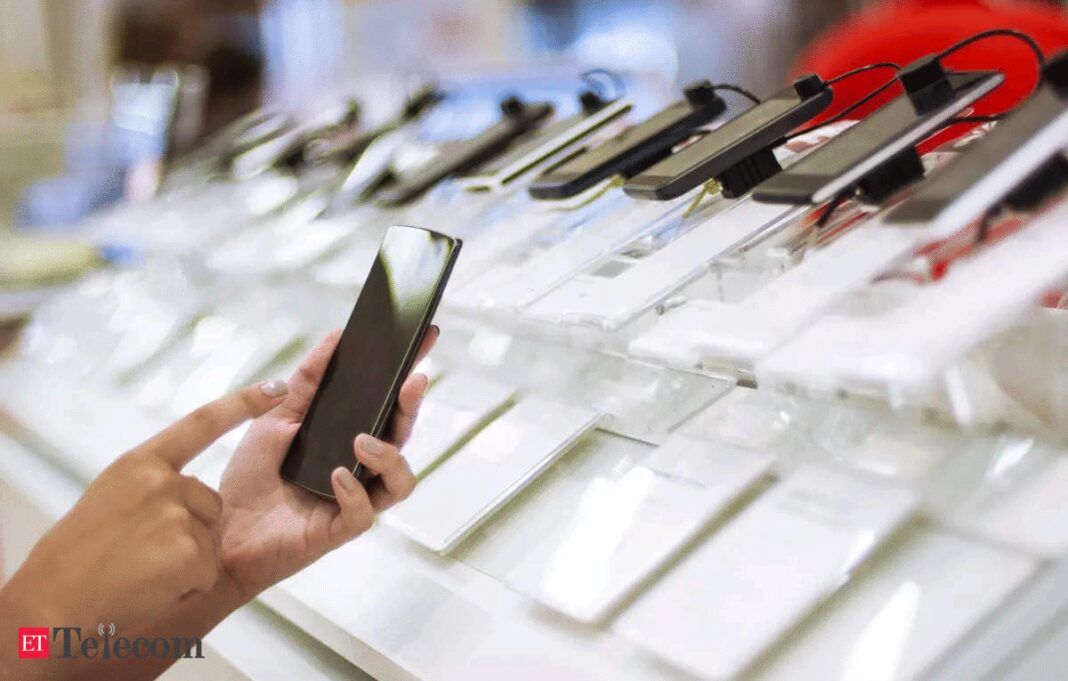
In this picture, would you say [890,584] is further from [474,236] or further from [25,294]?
[25,294]

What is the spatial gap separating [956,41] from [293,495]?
3.61 ft

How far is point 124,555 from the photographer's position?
2.23 feet

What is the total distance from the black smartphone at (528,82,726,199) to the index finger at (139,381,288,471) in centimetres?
→ 28

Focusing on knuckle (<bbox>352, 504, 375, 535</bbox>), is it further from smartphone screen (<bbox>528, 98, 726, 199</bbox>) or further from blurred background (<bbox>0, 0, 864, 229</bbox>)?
blurred background (<bbox>0, 0, 864, 229</bbox>)

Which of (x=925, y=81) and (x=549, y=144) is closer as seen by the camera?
(x=925, y=81)

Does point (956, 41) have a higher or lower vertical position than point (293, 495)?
higher

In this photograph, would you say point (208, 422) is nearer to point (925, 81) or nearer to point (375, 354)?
point (375, 354)

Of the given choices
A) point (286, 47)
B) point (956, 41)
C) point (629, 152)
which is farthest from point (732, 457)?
point (286, 47)

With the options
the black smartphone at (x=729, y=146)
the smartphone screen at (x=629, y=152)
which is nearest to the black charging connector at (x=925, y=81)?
the black smartphone at (x=729, y=146)

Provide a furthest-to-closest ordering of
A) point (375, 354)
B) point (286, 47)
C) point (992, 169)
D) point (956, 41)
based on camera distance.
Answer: point (286, 47), point (956, 41), point (375, 354), point (992, 169)

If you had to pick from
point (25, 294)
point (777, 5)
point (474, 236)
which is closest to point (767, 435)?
point (474, 236)

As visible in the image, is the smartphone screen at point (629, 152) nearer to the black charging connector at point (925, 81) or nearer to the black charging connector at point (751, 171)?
the black charging connector at point (751, 171)

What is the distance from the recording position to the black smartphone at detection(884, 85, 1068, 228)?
1.79 ft

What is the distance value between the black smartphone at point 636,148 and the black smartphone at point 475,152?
0.28 m
